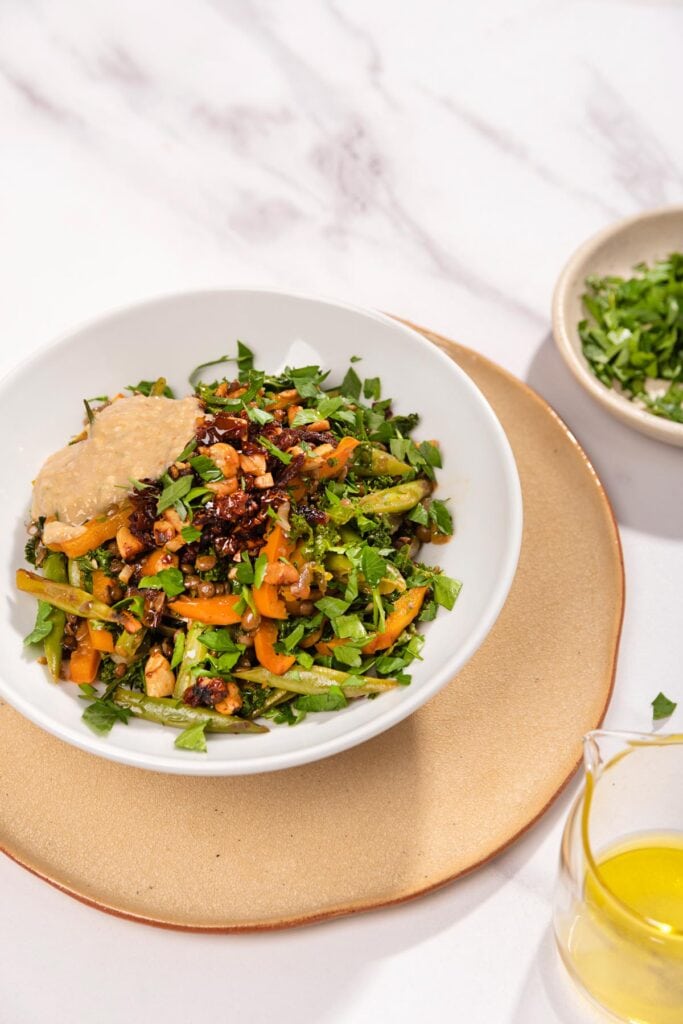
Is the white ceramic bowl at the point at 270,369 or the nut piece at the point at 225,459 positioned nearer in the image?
the white ceramic bowl at the point at 270,369

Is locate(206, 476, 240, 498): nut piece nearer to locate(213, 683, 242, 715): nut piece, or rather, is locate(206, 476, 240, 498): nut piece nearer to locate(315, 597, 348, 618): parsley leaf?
locate(315, 597, 348, 618): parsley leaf

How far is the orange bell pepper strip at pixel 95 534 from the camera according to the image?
143 inches

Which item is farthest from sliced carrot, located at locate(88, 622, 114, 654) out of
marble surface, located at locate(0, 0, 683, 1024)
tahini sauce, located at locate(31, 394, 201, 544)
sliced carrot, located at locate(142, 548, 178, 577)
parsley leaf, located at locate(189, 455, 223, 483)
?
marble surface, located at locate(0, 0, 683, 1024)

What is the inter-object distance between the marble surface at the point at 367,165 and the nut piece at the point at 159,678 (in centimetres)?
179

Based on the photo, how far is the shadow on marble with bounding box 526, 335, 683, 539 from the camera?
4.55m

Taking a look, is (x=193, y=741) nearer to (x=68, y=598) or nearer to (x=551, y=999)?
(x=68, y=598)

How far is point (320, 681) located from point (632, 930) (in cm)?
129

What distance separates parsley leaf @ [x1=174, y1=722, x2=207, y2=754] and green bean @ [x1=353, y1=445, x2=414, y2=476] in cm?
119

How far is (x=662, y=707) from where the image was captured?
4.08m

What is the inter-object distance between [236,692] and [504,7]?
4.99 metres

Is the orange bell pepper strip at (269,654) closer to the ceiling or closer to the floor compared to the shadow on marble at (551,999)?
closer to the ceiling

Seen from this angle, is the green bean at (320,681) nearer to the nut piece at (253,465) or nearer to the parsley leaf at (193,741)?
the parsley leaf at (193,741)

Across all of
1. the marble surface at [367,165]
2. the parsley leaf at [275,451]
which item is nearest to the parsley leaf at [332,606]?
the parsley leaf at [275,451]

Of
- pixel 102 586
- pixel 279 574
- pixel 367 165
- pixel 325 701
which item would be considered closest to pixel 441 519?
pixel 279 574
